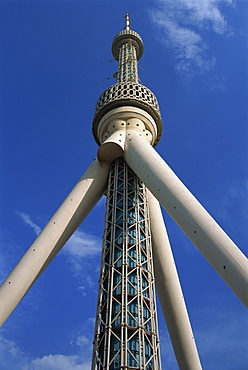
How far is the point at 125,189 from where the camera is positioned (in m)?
A: 21.1

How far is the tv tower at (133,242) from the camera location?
47.6 feet

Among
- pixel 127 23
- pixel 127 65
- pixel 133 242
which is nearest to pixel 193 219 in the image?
pixel 133 242

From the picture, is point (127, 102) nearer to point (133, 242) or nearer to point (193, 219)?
point (133, 242)

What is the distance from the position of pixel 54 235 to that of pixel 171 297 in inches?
282

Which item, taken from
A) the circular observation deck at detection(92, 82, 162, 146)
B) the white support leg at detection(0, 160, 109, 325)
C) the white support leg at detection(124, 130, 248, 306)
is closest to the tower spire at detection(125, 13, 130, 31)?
the circular observation deck at detection(92, 82, 162, 146)

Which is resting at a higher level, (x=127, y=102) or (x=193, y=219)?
(x=127, y=102)

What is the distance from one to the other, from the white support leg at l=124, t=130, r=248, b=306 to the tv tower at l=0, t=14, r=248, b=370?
0.04 meters

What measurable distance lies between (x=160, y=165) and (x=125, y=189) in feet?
12.3

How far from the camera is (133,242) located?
18938 mm

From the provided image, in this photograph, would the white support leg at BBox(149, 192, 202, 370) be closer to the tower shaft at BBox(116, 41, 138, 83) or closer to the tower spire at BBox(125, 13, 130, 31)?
the tower shaft at BBox(116, 41, 138, 83)

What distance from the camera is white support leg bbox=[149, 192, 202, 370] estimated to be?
1719 centimetres

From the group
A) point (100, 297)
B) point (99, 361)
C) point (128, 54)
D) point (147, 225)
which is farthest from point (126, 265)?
point (128, 54)

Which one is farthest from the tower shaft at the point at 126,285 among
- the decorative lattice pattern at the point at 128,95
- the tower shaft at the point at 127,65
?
the tower shaft at the point at 127,65

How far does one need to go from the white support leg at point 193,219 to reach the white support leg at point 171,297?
4.39 meters
